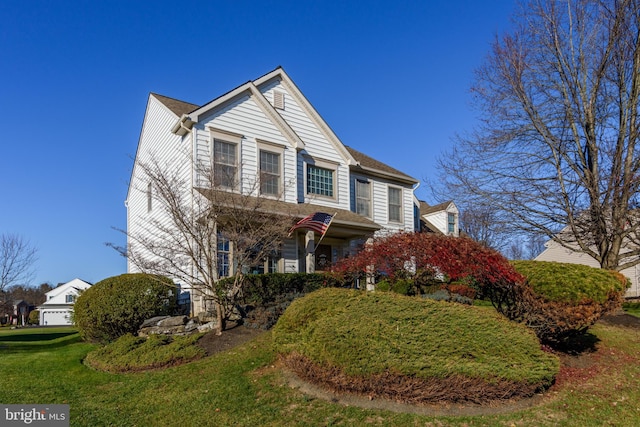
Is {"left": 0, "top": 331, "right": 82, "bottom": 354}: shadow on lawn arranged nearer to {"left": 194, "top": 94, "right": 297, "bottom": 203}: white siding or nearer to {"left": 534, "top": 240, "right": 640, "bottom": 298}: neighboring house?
{"left": 194, "top": 94, "right": 297, "bottom": 203}: white siding

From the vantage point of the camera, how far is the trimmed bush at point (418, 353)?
611 centimetres

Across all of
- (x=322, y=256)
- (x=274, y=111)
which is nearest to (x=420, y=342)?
(x=322, y=256)

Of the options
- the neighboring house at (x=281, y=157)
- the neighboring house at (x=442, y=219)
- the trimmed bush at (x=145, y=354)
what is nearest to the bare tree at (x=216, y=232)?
the trimmed bush at (x=145, y=354)

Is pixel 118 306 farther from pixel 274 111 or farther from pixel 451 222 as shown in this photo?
pixel 451 222

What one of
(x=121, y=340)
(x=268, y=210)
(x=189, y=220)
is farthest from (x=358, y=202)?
(x=121, y=340)

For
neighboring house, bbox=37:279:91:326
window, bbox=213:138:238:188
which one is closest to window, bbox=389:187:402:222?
window, bbox=213:138:238:188

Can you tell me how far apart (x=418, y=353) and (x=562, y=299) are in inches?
135

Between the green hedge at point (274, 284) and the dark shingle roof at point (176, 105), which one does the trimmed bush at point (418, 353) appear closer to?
the green hedge at point (274, 284)

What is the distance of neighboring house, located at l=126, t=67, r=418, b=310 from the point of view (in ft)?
47.4

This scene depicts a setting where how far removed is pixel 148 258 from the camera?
1659 cm

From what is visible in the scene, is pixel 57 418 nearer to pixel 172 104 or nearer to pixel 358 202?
pixel 172 104

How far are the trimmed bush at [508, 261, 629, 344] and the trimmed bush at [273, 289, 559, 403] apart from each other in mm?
1246

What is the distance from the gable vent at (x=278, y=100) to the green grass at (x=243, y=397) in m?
9.78

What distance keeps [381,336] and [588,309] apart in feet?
13.2
